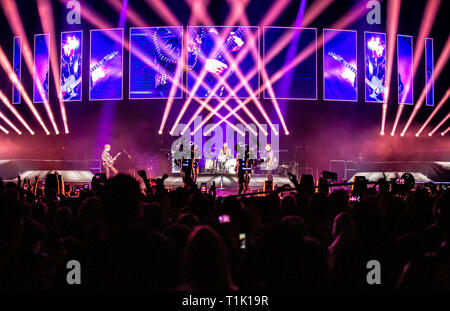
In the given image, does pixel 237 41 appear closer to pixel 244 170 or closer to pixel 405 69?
pixel 244 170

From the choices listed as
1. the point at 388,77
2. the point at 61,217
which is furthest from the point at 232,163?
the point at 61,217

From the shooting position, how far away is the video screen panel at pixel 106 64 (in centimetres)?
1652

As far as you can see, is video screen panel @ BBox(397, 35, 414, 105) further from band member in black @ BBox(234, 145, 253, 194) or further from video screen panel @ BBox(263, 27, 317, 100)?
band member in black @ BBox(234, 145, 253, 194)

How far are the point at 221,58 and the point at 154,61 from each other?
10.1ft

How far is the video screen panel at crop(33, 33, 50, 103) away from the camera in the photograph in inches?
679

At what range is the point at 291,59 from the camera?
53.3ft

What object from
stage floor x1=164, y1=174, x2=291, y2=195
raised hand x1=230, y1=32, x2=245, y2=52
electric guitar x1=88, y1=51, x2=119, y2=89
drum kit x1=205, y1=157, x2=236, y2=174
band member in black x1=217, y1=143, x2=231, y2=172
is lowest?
stage floor x1=164, y1=174, x2=291, y2=195

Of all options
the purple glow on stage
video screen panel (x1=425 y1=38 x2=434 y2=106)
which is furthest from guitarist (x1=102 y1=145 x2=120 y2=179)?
video screen panel (x1=425 y1=38 x2=434 y2=106)

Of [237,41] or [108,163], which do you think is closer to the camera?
[237,41]

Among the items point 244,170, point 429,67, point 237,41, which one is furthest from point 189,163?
point 429,67

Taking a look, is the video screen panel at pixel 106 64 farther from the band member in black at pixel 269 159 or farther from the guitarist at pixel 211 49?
the band member in black at pixel 269 159

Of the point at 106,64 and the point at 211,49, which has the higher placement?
the point at 211,49

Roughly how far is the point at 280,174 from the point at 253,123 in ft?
9.24

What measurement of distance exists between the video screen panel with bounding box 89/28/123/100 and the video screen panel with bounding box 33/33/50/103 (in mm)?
2395
